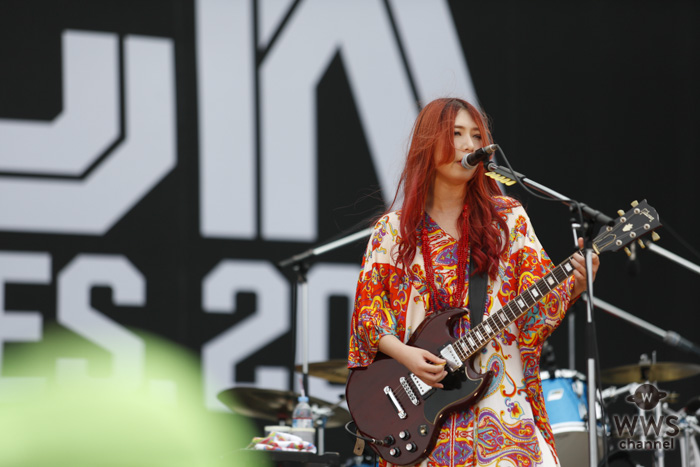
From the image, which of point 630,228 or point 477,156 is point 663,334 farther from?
point 477,156

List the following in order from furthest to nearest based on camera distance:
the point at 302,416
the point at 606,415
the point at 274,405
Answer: the point at 274,405 → the point at 606,415 → the point at 302,416

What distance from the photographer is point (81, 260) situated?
5.12 m

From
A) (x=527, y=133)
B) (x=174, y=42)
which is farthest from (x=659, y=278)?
(x=174, y=42)

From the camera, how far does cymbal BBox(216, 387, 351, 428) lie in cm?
427

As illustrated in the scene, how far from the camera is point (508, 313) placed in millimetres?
2600

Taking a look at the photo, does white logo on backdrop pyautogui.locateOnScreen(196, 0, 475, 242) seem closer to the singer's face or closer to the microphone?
the singer's face

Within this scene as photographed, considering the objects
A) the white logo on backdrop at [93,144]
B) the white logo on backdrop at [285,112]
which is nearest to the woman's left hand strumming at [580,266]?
the white logo on backdrop at [285,112]

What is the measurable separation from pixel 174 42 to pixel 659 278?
326 cm

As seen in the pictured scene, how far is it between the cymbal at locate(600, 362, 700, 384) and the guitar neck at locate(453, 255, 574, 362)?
6.95 feet

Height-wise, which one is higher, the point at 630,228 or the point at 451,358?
the point at 630,228

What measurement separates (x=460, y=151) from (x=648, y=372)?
7.71 ft

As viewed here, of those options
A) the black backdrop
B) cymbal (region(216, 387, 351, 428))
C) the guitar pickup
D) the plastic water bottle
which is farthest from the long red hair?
the black backdrop

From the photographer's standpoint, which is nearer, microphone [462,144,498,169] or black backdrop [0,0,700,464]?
microphone [462,144,498,169]

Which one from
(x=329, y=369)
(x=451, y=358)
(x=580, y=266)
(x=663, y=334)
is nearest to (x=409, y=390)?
(x=451, y=358)
